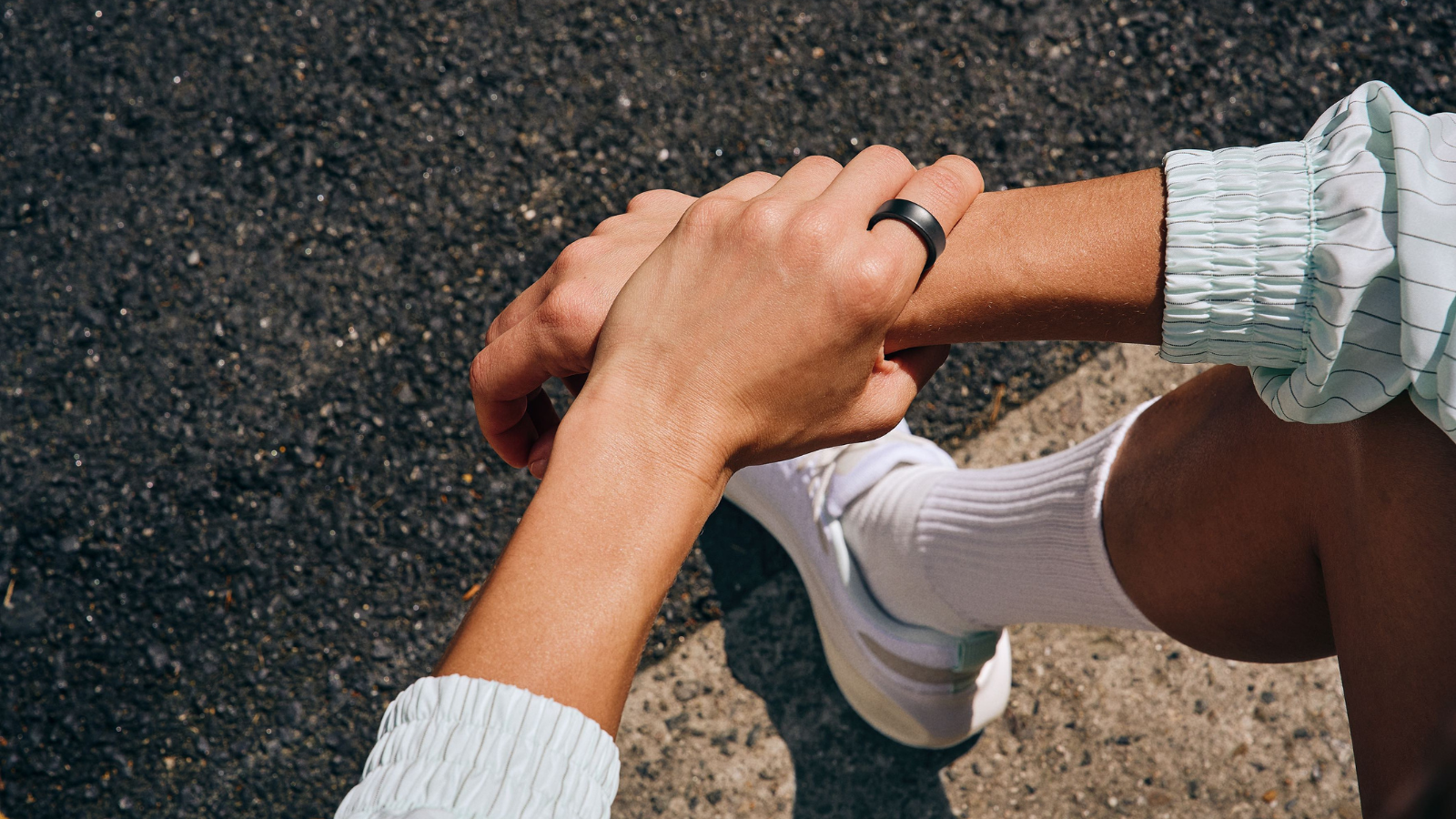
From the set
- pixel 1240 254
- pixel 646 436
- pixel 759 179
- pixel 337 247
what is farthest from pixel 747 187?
pixel 337 247

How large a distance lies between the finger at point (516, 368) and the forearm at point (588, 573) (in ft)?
1.09

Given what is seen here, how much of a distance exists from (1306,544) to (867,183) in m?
0.74

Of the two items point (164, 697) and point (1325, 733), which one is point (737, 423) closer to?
point (164, 697)

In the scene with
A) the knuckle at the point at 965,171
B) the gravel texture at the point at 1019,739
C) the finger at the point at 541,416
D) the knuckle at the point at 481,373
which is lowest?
the gravel texture at the point at 1019,739

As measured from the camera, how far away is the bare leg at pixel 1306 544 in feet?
3.10

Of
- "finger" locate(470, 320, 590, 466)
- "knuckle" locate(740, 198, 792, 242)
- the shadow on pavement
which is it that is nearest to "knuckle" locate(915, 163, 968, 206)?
"knuckle" locate(740, 198, 792, 242)

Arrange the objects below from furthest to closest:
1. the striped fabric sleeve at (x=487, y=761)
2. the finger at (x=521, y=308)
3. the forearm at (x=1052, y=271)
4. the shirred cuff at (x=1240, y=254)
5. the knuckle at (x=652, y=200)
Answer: the knuckle at (x=652, y=200), the finger at (x=521, y=308), the forearm at (x=1052, y=271), the shirred cuff at (x=1240, y=254), the striped fabric sleeve at (x=487, y=761)

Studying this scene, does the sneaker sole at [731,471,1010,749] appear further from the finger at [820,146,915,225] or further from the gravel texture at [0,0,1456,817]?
the finger at [820,146,915,225]

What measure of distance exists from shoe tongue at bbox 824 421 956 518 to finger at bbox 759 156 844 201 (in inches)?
29.1

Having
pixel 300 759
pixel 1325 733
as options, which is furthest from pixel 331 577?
pixel 1325 733

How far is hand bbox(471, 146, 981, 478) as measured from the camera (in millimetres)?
1074

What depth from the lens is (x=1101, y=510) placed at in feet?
4.53

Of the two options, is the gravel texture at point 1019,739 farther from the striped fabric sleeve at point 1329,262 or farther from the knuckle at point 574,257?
the striped fabric sleeve at point 1329,262

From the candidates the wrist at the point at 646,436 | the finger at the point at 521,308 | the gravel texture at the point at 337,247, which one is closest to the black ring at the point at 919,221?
the wrist at the point at 646,436
